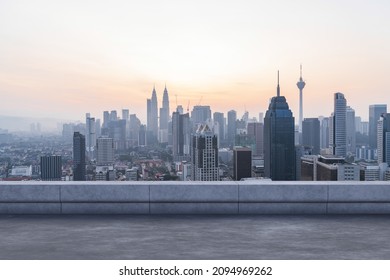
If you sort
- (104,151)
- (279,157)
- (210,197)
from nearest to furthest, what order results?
1. (210,197)
2. (104,151)
3. (279,157)

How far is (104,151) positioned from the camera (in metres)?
171

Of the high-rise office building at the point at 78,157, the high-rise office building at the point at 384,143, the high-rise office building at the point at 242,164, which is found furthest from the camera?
the high-rise office building at the point at 384,143

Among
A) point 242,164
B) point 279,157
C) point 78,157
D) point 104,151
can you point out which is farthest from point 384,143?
point 78,157

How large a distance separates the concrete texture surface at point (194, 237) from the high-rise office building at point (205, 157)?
412ft

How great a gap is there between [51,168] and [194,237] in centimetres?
10566

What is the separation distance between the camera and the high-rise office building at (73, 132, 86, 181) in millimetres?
124312

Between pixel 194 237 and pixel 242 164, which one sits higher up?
pixel 194 237

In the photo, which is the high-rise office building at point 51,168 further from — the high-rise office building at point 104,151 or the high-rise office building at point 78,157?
the high-rise office building at point 104,151

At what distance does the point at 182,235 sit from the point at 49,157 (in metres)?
113

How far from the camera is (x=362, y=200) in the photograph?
11.7 m

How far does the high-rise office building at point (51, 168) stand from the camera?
335ft

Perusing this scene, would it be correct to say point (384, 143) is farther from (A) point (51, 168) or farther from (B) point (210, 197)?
(B) point (210, 197)

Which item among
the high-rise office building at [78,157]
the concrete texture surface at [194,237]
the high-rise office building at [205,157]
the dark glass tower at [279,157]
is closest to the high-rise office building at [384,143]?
the dark glass tower at [279,157]

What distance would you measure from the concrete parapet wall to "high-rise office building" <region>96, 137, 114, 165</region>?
470ft
